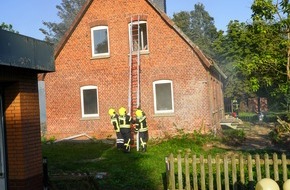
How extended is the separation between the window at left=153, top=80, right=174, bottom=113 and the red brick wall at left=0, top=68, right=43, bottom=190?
11.7 metres

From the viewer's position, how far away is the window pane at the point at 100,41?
64.8ft

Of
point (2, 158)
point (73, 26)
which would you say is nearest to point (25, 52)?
point (2, 158)

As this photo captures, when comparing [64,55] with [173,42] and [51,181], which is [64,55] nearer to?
[173,42]

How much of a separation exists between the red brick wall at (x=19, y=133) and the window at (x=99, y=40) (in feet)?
41.8

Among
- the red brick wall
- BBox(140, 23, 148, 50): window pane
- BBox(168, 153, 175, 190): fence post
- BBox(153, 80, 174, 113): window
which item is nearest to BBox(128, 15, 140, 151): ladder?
BBox(140, 23, 148, 50): window pane

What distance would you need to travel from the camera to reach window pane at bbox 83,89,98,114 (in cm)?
1970

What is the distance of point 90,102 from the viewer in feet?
64.8

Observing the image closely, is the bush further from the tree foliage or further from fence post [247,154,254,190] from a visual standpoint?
fence post [247,154,254,190]

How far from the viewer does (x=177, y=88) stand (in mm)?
18078

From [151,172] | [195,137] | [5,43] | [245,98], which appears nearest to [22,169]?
[5,43]

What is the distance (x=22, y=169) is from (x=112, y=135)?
12324 millimetres

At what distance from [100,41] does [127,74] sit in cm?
262

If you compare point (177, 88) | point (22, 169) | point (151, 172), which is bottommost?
point (151, 172)

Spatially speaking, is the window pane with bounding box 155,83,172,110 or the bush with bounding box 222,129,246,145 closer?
the bush with bounding box 222,129,246,145
